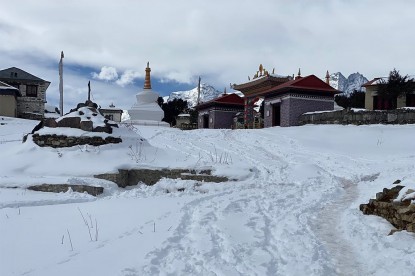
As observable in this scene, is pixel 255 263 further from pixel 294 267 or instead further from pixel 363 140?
pixel 363 140

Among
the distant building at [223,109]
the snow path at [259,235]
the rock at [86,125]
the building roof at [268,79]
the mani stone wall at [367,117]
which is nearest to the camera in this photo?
the snow path at [259,235]

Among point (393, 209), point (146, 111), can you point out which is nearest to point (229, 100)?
point (146, 111)

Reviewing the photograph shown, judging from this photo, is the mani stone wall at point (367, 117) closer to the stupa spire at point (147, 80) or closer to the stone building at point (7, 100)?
the stupa spire at point (147, 80)

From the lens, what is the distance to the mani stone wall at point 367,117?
2448cm

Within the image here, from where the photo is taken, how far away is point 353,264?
511 centimetres

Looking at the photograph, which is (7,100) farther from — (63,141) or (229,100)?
(63,141)

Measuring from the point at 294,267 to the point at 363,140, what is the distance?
62.4 ft

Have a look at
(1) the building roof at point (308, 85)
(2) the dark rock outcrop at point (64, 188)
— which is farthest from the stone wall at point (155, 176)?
(1) the building roof at point (308, 85)

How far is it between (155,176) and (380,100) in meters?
31.8

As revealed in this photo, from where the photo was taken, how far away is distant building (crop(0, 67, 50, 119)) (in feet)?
165

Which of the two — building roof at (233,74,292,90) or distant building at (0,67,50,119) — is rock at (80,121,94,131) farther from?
distant building at (0,67,50,119)

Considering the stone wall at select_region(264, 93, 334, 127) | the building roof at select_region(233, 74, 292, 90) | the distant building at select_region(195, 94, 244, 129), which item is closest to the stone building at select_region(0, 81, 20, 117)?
the distant building at select_region(195, 94, 244, 129)

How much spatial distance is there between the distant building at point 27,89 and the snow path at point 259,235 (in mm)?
45518

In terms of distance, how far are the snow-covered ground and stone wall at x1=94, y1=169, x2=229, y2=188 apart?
276mm
